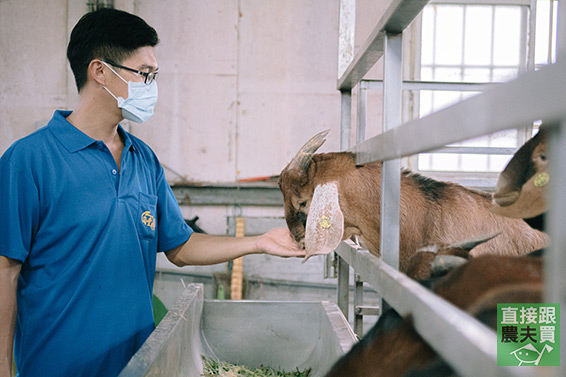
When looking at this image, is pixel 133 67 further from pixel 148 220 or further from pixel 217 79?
pixel 217 79

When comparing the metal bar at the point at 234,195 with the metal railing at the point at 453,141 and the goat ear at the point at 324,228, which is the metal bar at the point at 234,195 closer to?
the goat ear at the point at 324,228

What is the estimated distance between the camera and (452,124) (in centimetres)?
72

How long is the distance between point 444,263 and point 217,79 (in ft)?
15.7

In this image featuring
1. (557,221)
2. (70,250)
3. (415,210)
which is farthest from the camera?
(415,210)

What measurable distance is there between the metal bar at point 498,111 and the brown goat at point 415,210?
42.1 inches

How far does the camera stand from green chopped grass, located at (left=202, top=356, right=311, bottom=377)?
7.07 ft

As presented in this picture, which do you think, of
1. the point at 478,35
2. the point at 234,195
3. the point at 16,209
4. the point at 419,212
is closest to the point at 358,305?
the point at 419,212

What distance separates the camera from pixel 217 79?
5.48m

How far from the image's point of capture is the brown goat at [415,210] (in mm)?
1969

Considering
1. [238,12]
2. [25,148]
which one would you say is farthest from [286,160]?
[25,148]

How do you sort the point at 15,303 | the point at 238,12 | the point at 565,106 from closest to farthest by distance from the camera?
the point at 565,106, the point at 15,303, the point at 238,12

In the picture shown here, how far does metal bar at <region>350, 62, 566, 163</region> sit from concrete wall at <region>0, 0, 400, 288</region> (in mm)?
4637

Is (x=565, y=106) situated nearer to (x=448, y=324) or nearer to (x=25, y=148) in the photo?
(x=448, y=324)

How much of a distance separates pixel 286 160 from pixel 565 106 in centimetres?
508
